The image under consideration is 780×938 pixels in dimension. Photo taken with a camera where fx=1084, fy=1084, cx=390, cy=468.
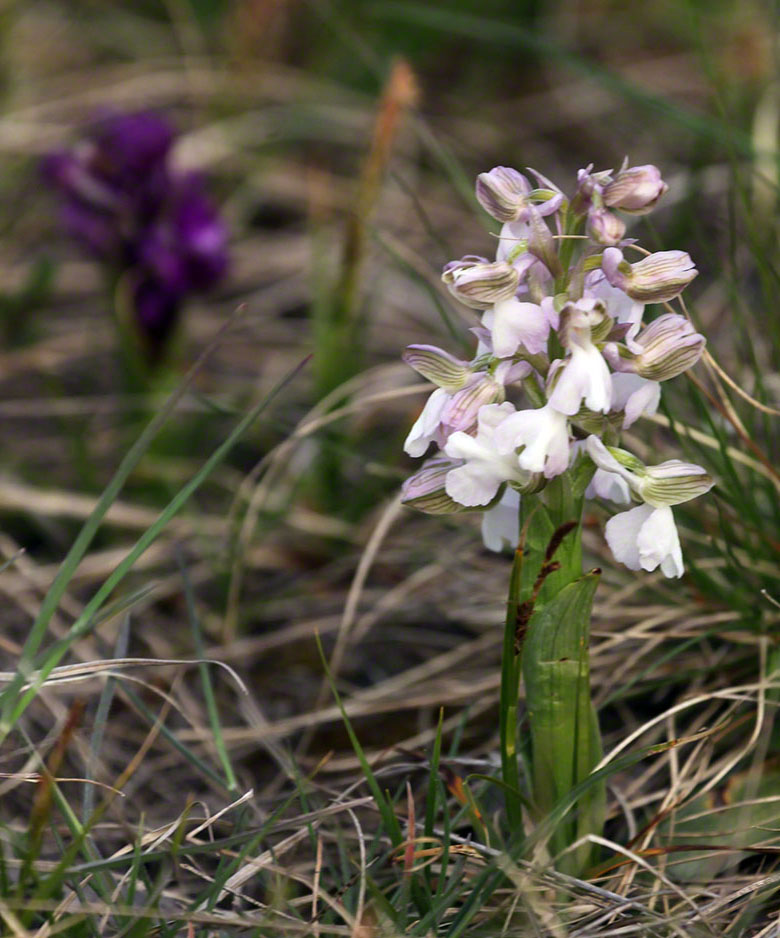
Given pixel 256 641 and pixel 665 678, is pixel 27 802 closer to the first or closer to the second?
pixel 256 641

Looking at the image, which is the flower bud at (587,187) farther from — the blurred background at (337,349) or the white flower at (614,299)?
the blurred background at (337,349)

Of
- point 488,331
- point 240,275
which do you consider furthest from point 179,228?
point 488,331

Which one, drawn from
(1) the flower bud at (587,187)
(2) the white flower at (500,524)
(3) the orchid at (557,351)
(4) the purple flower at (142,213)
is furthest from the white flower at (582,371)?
(4) the purple flower at (142,213)

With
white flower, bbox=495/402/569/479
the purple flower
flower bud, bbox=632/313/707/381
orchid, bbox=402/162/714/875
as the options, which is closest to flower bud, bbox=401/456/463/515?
orchid, bbox=402/162/714/875

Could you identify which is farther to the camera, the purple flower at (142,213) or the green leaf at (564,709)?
the purple flower at (142,213)

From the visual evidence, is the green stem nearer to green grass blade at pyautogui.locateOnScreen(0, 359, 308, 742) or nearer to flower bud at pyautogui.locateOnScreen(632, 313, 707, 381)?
flower bud at pyautogui.locateOnScreen(632, 313, 707, 381)

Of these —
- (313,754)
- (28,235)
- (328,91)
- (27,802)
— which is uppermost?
(328,91)
